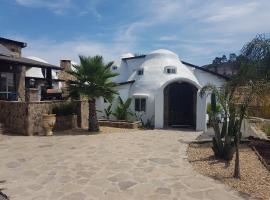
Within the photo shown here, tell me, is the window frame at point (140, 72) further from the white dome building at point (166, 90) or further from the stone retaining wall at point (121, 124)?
the stone retaining wall at point (121, 124)

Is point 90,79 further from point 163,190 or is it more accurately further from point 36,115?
point 163,190

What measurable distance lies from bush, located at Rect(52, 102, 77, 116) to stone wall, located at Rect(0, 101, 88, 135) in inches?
22.4

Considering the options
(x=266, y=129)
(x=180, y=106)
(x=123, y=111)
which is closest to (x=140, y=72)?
(x=123, y=111)

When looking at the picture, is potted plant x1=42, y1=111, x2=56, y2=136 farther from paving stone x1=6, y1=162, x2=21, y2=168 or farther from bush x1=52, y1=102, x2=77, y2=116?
paving stone x1=6, y1=162, x2=21, y2=168

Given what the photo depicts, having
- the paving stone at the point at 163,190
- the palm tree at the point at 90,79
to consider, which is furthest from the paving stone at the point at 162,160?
the palm tree at the point at 90,79

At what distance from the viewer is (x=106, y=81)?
1817 centimetres

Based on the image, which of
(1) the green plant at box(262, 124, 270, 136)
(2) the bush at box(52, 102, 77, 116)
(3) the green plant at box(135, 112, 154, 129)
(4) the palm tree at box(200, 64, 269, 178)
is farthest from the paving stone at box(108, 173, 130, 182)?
(3) the green plant at box(135, 112, 154, 129)

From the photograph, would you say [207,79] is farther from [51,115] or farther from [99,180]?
[99,180]

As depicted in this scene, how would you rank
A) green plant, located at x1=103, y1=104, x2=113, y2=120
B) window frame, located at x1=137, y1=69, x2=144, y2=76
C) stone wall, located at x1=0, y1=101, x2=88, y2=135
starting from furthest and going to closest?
1. window frame, located at x1=137, y1=69, x2=144, y2=76
2. green plant, located at x1=103, y1=104, x2=113, y2=120
3. stone wall, located at x1=0, y1=101, x2=88, y2=135

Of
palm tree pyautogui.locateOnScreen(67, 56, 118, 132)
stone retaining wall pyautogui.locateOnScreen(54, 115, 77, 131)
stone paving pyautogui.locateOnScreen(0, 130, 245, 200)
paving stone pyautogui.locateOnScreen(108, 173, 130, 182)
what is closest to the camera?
stone paving pyautogui.locateOnScreen(0, 130, 245, 200)

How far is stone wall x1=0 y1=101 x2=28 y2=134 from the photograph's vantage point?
16.8 metres

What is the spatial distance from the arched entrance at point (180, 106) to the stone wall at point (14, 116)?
1048 centimetres

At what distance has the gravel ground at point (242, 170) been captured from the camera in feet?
25.8

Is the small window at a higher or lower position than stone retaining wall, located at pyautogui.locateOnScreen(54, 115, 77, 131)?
higher
